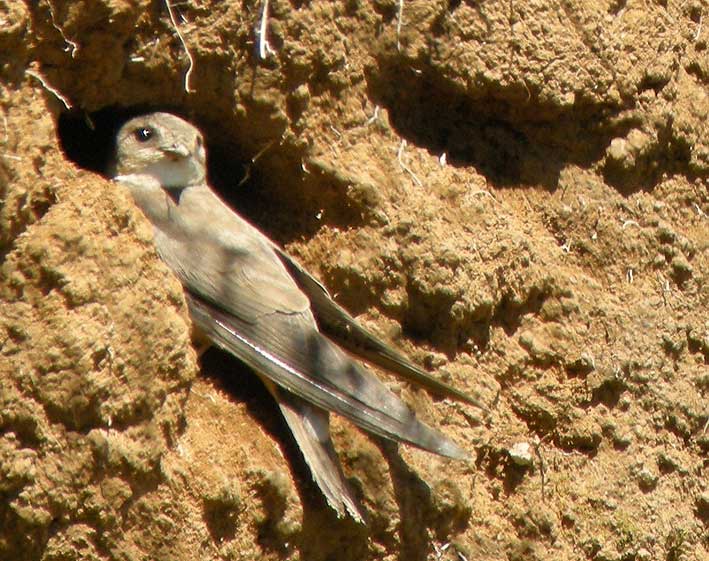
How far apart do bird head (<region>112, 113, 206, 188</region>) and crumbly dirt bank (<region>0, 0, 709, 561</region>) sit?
0.07 m

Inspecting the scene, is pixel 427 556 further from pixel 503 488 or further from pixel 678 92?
pixel 678 92

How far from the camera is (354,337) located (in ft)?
15.3

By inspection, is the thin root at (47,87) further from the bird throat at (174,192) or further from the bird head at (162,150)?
the bird throat at (174,192)

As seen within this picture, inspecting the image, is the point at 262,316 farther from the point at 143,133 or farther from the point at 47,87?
the point at 47,87

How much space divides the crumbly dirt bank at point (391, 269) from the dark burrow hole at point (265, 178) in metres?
0.01

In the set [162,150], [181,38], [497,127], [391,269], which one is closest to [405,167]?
[391,269]

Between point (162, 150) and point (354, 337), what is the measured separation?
2.72ft

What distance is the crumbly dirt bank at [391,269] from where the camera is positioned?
391cm

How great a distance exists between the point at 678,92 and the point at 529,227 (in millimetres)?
786

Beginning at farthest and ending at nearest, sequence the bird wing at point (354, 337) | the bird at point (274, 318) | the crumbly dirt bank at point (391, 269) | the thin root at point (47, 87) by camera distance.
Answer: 1. the bird wing at point (354, 337)
2. the bird at point (274, 318)
3. the thin root at point (47, 87)
4. the crumbly dirt bank at point (391, 269)

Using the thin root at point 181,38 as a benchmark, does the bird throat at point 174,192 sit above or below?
below

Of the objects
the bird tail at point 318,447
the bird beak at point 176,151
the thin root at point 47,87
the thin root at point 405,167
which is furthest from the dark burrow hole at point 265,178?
the bird tail at point 318,447

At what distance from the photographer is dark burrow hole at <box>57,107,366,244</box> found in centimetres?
481

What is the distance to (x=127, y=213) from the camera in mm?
4129
